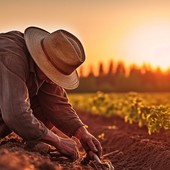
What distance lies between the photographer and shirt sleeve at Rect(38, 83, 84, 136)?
555 centimetres

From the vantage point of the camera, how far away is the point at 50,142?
4.81 metres

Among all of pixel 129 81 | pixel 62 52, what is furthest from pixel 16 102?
pixel 129 81

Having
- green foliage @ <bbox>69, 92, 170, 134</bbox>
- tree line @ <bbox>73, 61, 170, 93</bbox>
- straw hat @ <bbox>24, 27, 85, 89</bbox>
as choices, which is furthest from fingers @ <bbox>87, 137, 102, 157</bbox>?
tree line @ <bbox>73, 61, 170, 93</bbox>

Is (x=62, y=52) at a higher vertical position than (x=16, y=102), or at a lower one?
higher

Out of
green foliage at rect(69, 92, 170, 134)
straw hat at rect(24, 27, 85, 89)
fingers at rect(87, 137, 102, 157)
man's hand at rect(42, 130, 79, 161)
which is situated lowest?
green foliage at rect(69, 92, 170, 134)

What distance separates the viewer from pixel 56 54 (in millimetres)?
5078

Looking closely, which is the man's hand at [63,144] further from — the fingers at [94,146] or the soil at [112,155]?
the fingers at [94,146]

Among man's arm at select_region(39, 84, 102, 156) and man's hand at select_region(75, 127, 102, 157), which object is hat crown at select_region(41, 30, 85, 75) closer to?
man's arm at select_region(39, 84, 102, 156)

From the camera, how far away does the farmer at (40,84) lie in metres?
4.67

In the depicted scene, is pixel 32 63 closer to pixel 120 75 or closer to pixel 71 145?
pixel 71 145

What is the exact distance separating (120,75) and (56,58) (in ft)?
220

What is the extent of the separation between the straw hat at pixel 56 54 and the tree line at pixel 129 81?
186 ft

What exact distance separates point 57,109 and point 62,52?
0.80 metres

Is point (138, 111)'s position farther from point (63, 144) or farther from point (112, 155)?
point (63, 144)
